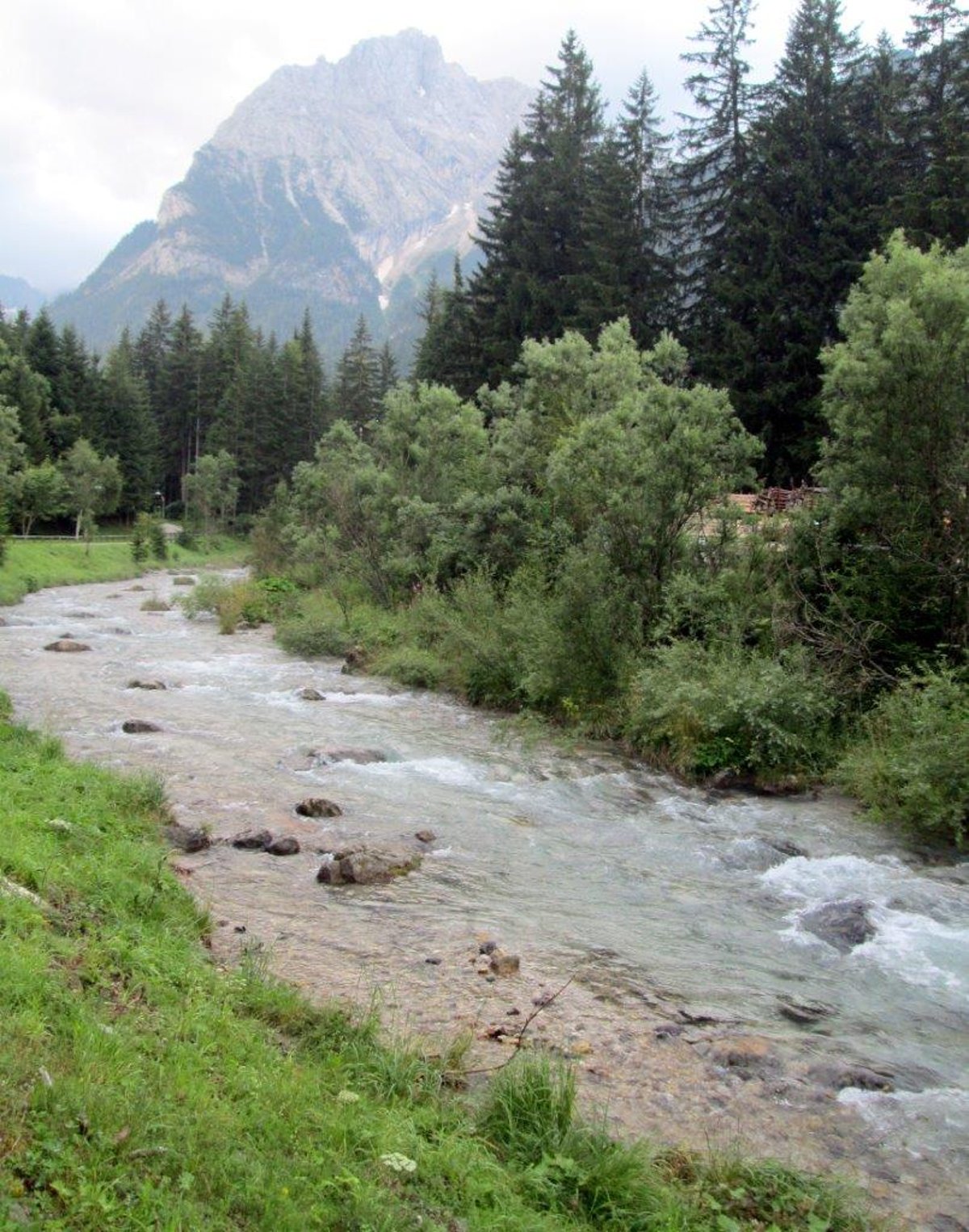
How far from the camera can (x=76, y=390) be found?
80.2 metres

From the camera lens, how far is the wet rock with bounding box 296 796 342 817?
11516 mm

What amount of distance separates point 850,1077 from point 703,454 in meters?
13.4

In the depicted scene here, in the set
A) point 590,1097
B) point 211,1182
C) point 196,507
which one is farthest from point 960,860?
point 196,507

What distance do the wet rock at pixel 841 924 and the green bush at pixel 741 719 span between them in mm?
4772

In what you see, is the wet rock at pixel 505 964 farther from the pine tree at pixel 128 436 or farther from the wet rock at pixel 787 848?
the pine tree at pixel 128 436

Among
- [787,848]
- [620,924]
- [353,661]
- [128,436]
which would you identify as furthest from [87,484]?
[620,924]

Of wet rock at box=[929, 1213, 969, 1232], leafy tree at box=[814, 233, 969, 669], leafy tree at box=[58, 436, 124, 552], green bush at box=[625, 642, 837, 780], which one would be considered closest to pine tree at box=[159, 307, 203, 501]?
leafy tree at box=[58, 436, 124, 552]

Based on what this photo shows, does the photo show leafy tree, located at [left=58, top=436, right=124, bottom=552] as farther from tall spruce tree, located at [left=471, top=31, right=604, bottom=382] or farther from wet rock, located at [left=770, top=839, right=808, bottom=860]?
wet rock, located at [left=770, top=839, right=808, bottom=860]

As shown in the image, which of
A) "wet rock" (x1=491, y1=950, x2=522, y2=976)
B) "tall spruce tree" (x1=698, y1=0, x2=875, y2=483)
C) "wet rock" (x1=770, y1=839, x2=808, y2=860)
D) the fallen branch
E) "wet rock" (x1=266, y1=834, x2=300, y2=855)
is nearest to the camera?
the fallen branch

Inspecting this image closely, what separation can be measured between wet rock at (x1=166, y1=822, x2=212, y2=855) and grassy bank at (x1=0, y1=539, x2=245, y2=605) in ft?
96.5

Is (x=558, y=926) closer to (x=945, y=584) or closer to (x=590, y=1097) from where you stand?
(x=590, y=1097)

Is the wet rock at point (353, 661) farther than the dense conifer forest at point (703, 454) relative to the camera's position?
Yes

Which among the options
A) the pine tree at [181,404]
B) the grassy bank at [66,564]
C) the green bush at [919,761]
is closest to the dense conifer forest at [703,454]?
the green bush at [919,761]

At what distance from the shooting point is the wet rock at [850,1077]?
20.1ft
